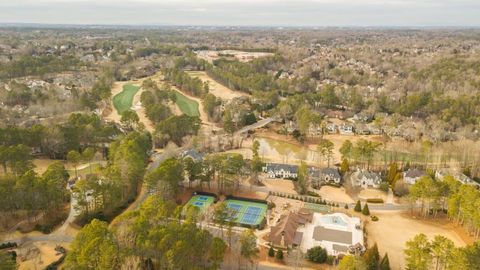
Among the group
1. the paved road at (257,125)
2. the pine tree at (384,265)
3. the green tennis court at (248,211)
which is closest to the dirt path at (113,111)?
the paved road at (257,125)

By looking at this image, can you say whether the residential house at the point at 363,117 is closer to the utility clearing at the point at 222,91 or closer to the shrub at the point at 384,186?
the utility clearing at the point at 222,91

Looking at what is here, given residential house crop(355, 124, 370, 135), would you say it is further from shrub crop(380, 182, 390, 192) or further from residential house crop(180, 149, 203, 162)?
residential house crop(180, 149, 203, 162)

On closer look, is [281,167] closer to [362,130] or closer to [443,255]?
[443,255]

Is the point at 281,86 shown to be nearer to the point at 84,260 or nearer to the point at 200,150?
the point at 200,150

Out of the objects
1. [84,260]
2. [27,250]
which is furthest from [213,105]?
[84,260]

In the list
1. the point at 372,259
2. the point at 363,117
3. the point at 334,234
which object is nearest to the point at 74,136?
the point at 334,234
